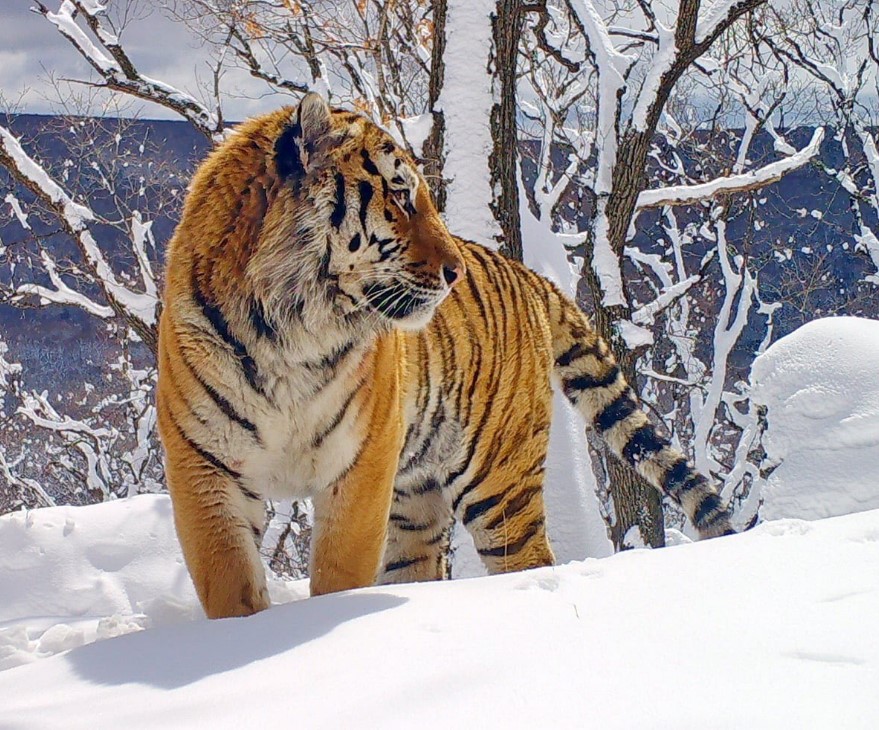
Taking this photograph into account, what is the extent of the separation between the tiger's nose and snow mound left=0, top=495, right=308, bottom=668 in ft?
8.55

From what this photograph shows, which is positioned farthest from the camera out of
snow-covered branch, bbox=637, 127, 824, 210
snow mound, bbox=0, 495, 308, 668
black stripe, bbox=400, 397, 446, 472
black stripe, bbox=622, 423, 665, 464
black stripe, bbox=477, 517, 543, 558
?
snow-covered branch, bbox=637, 127, 824, 210

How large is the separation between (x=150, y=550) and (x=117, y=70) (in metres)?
4.26

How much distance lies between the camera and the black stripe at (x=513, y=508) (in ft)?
13.8

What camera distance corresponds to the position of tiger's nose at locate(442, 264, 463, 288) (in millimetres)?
3176

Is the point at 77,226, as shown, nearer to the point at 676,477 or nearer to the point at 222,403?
the point at 222,403

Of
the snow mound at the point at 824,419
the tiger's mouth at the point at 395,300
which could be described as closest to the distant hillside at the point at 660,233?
the snow mound at the point at 824,419

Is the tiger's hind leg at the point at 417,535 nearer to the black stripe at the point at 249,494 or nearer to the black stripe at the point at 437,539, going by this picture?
the black stripe at the point at 437,539

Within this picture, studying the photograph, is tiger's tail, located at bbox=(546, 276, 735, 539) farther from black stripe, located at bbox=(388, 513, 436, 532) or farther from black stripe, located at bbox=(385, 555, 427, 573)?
black stripe, located at bbox=(385, 555, 427, 573)

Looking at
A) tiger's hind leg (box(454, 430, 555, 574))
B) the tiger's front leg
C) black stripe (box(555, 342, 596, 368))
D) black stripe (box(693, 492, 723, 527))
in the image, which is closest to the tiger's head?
the tiger's front leg

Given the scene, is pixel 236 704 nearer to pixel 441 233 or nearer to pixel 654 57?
pixel 441 233

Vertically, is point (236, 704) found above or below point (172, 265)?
below

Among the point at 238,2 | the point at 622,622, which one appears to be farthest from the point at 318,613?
the point at 238,2

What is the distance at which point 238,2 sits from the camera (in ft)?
30.7

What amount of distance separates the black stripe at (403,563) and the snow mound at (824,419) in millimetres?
2730
